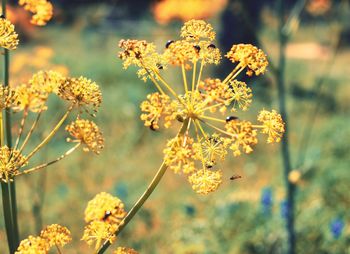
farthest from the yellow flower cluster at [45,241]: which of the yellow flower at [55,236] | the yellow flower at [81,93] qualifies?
the yellow flower at [81,93]

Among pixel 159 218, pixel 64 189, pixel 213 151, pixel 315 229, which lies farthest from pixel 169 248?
pixel 213 151

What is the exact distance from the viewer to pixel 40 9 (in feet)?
8.31

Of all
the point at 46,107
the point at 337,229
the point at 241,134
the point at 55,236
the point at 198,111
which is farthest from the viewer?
the point at 337,229

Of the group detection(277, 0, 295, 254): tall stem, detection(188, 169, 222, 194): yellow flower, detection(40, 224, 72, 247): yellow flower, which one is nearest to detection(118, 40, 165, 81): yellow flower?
detection(188, 169, 222, 194): yellow flower

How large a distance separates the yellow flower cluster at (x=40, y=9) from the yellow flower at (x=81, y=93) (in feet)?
1.48

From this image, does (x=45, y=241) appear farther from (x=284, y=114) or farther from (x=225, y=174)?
(x=225, y=174)

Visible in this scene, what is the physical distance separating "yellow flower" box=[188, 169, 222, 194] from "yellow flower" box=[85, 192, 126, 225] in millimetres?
297

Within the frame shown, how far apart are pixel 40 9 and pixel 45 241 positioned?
102 centimetres

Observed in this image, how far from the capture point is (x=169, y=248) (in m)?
8.16

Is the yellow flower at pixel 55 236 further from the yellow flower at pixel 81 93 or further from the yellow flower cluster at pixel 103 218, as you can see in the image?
the yellow flower at pixel 81 93

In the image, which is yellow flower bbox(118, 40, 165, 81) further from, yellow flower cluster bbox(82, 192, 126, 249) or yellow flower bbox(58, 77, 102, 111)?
yellow flower cluster bbox(82, 192, 126, 249)

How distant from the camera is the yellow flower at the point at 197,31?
213 cm

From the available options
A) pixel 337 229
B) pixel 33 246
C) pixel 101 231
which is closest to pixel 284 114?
pixel 337 229

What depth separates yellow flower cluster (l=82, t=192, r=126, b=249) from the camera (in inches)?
80.2
